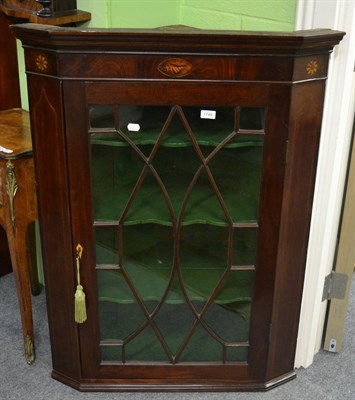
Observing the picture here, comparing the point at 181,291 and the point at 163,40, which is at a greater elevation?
the point at 163,40

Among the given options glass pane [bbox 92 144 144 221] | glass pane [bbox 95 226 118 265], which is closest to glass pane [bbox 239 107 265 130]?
glass pane [bbox 92 144 144 221]

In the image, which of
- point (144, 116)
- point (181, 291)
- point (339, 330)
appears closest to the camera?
point (144, 116)

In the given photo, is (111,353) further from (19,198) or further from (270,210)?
(270,210)

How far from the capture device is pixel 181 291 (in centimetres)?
179

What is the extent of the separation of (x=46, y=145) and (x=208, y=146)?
448mm

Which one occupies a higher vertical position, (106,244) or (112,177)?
(112,177)

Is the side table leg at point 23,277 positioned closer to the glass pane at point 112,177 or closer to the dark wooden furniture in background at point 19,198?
the dark wooden furniture in background at point 19,198

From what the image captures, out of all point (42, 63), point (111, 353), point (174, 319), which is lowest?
point (111, 353)

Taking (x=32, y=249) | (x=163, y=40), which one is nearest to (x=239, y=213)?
(x=163, y=40)

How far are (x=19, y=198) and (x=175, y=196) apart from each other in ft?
1.76

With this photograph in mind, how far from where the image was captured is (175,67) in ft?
4.87

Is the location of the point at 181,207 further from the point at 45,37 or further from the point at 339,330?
the point at 339,330

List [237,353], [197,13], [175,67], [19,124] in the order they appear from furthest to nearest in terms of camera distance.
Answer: [19,124] < [197,13] < [237,353] < [175,67]

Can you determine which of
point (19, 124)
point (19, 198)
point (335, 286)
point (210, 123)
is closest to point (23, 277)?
point (19, 198)
